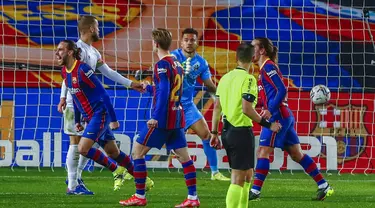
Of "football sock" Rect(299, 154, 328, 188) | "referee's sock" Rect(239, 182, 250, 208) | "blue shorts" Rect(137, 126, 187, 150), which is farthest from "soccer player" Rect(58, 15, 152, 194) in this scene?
"referee's sock" Rect(239, 182, 250, 208)

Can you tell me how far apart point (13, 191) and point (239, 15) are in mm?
5808

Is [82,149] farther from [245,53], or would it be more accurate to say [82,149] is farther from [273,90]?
[245,53]

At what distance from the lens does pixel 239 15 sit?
15438 millimetres

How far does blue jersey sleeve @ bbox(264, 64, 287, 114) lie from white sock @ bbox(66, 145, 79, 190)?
2206 millimetres

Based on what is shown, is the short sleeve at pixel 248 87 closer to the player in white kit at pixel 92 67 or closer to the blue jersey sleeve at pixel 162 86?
the blue jersey sleeve at pixel 162 86

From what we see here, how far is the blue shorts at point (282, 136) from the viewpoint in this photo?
33.9 ft

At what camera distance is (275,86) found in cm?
1008

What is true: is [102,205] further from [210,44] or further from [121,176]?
[210,44]

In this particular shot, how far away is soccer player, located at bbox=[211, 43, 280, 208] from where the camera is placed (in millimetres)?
7988

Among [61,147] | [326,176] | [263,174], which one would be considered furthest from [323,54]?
[263,174]

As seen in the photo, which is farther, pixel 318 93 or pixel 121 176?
pixel 318 93

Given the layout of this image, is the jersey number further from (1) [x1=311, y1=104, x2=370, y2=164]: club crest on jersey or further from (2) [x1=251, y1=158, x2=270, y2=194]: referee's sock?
(1) [x1=311, y1=104, x2=370, y2=164]: club crest on jersey

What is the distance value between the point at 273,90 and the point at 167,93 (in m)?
1.55

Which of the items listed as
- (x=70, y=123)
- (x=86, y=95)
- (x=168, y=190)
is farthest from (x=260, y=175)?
(x=70, y=123)
